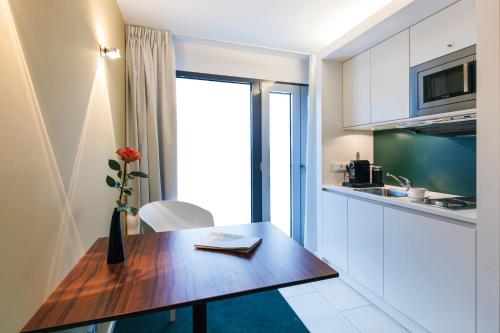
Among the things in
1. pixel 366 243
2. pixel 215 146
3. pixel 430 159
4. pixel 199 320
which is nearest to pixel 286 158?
pixel 215 146

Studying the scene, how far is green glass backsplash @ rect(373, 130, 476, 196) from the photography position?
187 cm

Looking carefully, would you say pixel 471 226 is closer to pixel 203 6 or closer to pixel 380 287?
pixel 380 287

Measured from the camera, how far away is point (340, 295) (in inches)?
87.7

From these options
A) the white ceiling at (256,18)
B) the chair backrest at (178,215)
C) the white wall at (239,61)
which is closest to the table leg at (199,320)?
the chair backrest at (178,215)

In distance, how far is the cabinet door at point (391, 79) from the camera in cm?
200

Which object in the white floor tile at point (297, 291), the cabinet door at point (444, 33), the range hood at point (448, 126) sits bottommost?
the white floor tile at point (297, 291)

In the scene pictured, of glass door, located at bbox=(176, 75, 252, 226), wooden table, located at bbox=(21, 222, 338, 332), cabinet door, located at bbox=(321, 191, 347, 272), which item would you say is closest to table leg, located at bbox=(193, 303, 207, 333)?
wooden table, located at bbox=(21, 222, 338, 332)

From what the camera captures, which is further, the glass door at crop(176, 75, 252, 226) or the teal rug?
the glass door at crop(176, 75, 252, 226)

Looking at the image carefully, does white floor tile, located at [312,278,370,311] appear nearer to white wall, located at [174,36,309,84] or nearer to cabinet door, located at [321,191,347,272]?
cabinet door, located at [321,191,347,272]

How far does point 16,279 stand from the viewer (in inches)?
29.6

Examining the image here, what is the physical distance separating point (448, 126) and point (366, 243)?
1.11 meters

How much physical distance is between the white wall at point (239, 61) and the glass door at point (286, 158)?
0.17 metres

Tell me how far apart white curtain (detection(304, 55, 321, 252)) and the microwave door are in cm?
122

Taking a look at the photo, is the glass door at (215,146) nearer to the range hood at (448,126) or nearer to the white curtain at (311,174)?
the white curtain at (311,174)
